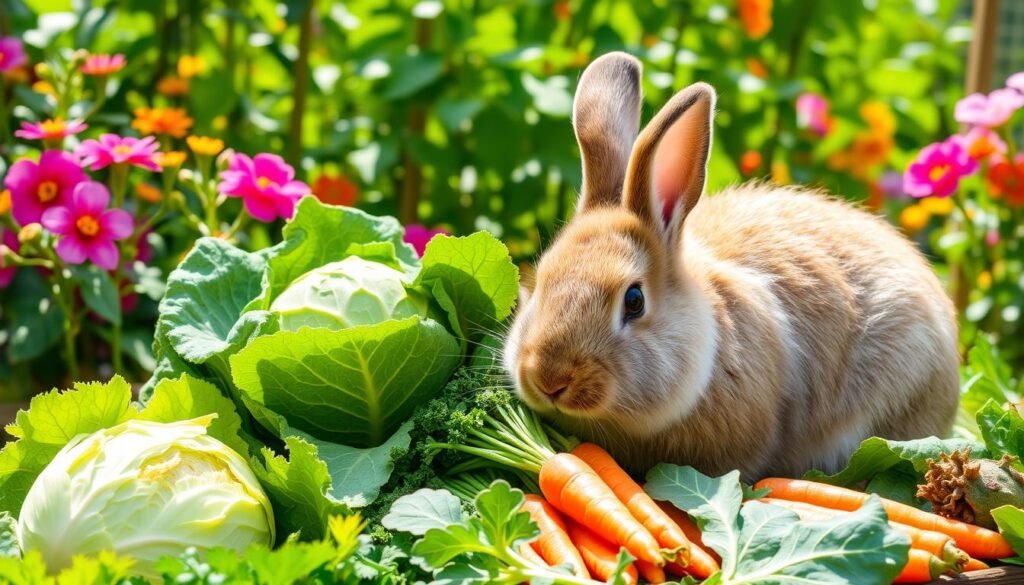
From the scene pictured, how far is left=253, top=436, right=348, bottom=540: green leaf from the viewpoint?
2.23m

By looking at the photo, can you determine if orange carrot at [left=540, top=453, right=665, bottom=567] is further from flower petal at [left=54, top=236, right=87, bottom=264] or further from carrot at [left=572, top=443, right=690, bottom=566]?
flower petal at [left=54, top=236, right=87, bottom=264]

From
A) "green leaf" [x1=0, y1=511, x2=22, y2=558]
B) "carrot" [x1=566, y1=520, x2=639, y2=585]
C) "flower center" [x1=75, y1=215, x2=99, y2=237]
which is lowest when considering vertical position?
"green leaf" [x1=0, y1=511, x2=22, y2=558]

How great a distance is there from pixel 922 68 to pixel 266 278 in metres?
3.59

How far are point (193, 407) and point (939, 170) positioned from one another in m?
2.28

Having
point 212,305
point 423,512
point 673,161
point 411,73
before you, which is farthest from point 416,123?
point 423,512

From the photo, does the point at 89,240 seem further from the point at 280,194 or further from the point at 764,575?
the point at 764,575

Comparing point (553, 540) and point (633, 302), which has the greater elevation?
point (633, 302)

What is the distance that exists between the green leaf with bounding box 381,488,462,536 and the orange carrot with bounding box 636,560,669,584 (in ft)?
1.19

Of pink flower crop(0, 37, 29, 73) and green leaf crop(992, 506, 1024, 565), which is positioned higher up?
pink flower crop(0, 37, 29, 73)

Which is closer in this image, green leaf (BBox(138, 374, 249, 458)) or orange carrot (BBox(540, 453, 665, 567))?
orange carrot (BBox(540, 453, 665, 567))

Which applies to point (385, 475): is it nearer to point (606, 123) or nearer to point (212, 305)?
point (212, 305)

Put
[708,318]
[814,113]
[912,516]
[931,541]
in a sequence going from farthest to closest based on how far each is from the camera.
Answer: [814,113] → [708,318] → [912,516] → [931,541]

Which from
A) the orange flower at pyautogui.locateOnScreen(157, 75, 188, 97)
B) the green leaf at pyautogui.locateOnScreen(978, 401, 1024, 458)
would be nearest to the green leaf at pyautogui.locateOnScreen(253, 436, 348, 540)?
the green leaf at pyautogui.locateOnScreen(978, 401, 1024, 458)

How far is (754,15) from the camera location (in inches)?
168
